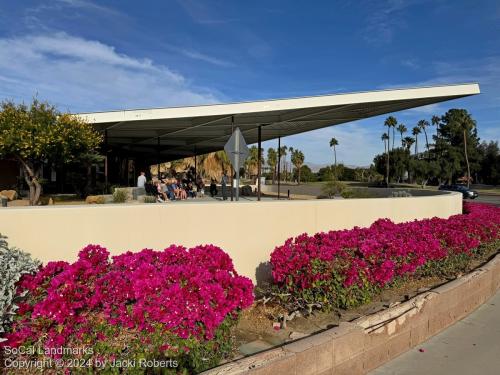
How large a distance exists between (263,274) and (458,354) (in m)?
2.92

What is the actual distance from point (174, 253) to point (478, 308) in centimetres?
484

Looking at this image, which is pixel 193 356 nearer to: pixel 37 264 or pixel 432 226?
pixel 37 264

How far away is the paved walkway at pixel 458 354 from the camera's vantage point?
13.3 feet

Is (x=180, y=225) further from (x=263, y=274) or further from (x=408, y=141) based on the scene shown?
(x=408, y=141)

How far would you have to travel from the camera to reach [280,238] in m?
6.53

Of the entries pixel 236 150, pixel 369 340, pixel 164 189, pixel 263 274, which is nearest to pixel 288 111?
pixel 164 189

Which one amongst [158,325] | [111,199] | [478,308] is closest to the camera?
[158,325]

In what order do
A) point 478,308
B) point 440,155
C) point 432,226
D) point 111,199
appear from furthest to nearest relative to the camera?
point 440,155 < point 111,199 < point 432,226 < point 478,308

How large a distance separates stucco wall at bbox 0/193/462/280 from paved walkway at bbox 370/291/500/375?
2610 mm

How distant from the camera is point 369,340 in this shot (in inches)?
157

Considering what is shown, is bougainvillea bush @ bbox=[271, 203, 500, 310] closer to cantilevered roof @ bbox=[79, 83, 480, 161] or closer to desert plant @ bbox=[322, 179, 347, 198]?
cantilevered roof @ bbox=[79, 83, 480, 161]

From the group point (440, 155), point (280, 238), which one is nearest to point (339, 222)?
point (280, 238)

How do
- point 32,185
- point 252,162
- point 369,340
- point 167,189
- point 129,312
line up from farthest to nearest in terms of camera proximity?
point 252,162 < point 167,189 < point 32,185 < point 369,340 < point 129,312

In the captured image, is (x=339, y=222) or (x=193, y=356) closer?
(x=193, y=356)
